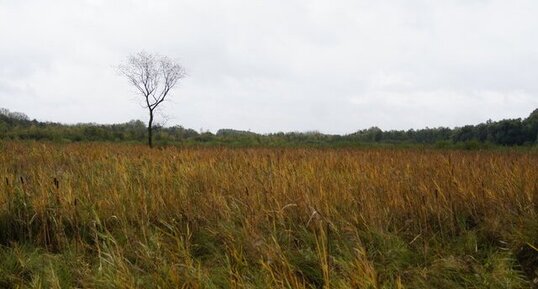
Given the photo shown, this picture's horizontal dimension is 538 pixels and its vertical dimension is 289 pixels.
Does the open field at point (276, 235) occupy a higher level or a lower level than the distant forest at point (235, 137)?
lower

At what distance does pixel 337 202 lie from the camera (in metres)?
4.25

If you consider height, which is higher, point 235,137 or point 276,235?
point 235,137

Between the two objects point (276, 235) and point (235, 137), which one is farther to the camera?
point (235, 137)

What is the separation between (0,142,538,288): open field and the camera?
2627 mm

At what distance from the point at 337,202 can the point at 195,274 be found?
2152 mm

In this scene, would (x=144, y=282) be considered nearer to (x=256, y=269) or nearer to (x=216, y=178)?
(x=256, y=269)

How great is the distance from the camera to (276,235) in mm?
3424

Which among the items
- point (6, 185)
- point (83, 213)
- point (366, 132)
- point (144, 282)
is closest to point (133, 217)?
point (83, 213)

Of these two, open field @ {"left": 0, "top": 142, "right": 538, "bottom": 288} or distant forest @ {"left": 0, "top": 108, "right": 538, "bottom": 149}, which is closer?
open field @ {"left": 0, "top": 142, "right": 538, "bottom": 288}

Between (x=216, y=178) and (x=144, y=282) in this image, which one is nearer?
(x=144, y=282)

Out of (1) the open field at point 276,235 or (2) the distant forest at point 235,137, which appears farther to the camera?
(2) the distant forest at point 235,137

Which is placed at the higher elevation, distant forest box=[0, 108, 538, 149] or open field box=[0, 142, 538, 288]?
distant forest box=[0, 108, 538, 149]

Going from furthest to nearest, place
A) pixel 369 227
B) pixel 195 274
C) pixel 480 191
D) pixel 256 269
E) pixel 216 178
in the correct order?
pixel 216 178
pixel 480 191
pixel 369 227
pixel 256 269
pixel 195 274

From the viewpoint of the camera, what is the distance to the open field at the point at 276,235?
2627 mm
